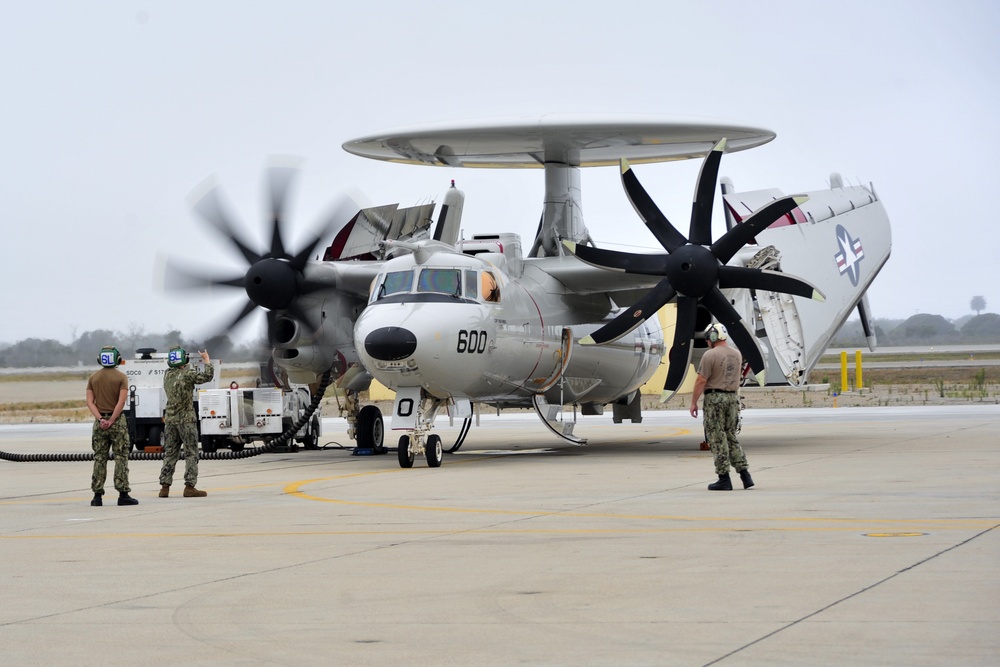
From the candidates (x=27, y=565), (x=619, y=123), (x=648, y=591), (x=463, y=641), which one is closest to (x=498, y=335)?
(x=619, y=123)

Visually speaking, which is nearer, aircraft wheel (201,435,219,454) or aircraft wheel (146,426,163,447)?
aircraft wheel (201,435,219,454)

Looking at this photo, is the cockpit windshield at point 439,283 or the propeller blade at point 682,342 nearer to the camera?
the cockpit windshield at point 439,283

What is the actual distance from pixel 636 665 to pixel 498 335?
15.7 metres

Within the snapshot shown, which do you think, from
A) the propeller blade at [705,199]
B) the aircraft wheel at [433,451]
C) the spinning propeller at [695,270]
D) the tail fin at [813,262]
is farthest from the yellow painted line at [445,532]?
the tail fin at [813,262]

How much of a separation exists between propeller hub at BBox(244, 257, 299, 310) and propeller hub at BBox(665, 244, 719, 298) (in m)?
8.34

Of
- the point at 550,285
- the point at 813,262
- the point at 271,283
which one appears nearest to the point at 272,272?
the point at 271,283

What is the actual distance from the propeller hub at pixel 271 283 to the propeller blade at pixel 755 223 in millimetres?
9167

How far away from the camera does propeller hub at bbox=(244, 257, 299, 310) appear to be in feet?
82.8

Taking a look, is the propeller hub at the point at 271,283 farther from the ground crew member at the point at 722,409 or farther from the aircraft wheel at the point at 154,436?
the ground crew member at the point at 722,409

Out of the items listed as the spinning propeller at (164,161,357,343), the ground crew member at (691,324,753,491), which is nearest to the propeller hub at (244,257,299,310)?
the spinning propeller at (164,161,357,343)

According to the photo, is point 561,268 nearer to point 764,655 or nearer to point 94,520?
point 94,520

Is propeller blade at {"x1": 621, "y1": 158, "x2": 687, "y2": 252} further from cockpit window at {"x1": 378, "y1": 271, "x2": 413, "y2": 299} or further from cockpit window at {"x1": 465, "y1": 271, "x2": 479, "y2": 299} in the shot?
cockpit window at {"x1": 378, "y1": 271, "x2": 413, "y2": 299}

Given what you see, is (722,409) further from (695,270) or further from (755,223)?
(755,223)

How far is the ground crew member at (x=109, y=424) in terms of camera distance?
15.3m
